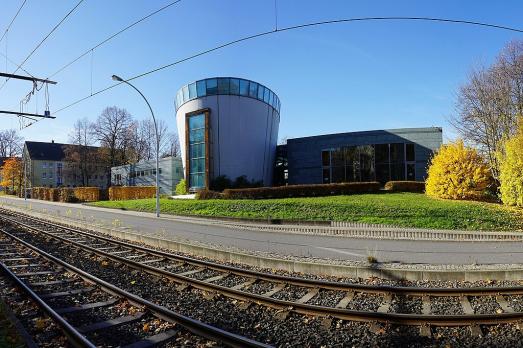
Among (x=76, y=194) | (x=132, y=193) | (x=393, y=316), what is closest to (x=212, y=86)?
(x=132, y=193)

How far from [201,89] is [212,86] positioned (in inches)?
53.2

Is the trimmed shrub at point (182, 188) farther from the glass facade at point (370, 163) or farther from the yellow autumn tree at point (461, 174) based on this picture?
the yellow autumn tree at point (461, 174)

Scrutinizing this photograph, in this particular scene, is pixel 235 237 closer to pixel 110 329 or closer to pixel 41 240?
pixel 41 240

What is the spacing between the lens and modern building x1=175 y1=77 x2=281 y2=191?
40625 millimetres

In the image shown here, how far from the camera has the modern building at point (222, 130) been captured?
133 feet

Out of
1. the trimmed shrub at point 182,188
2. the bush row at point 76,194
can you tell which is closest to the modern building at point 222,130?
the trimmed shrub at point 182,188

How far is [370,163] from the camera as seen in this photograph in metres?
40.8

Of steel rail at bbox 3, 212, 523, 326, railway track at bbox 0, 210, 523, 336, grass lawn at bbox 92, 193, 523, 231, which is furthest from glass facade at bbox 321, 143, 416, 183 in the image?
steel rail at bbox 3, 212, 523, 326

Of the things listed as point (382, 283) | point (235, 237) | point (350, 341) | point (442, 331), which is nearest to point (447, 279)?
point (382, 283)

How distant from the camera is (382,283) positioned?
9539 millimetres

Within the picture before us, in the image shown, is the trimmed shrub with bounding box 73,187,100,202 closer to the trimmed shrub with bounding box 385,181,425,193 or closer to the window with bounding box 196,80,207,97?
the window with bounding box 196,80,207,97

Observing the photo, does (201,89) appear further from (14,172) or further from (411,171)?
(14,172)

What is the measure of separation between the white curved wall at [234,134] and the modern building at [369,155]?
560 cm

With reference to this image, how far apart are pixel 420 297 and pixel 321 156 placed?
35713 millimetres
